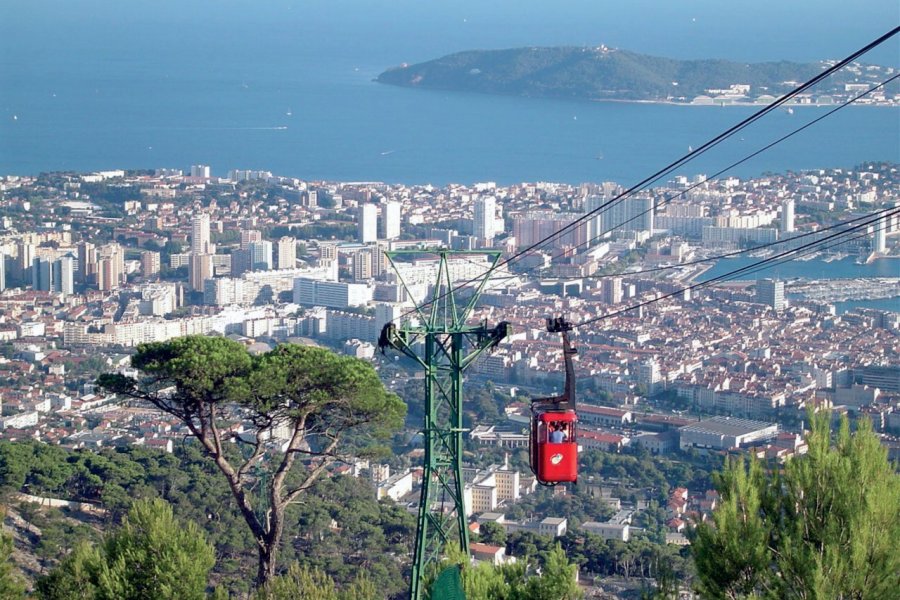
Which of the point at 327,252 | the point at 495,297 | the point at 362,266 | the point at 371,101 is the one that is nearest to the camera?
the point at 495,297

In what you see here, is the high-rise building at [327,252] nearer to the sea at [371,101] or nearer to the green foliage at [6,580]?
the sea at [371,101]

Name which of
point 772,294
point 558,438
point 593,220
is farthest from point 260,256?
point 558,438

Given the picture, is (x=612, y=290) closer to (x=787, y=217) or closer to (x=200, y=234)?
(x=787, y=217)

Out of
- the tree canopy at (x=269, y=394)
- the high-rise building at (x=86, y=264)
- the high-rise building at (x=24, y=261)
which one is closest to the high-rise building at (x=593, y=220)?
the high-rise building at (x=86, y=264)

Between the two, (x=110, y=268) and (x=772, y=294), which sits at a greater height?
(x=110, y=268)

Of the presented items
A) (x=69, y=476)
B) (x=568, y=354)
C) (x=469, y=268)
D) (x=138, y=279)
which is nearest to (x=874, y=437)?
(x=568, y=354)

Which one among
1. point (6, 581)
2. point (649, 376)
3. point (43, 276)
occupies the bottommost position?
point (649, 376)

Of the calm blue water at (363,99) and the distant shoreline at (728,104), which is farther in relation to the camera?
the distant shoreline at (728,104)
